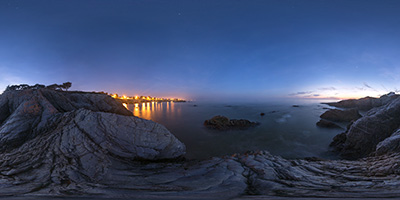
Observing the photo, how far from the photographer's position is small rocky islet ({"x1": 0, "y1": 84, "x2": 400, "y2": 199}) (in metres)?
4.68

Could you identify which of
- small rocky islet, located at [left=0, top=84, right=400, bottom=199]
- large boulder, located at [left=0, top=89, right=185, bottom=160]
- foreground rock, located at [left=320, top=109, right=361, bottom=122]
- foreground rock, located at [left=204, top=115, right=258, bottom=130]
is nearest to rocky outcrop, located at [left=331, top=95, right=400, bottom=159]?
small rocky islet, located at [left=0, top=84, right=400, bottom=199]

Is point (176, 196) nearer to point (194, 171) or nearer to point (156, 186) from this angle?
point (156, 186)

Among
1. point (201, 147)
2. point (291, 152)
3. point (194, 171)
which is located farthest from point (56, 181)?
point (291, 152)

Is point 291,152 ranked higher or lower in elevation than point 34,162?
lower

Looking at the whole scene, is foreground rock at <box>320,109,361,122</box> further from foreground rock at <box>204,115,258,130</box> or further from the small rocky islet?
the small rocky islet

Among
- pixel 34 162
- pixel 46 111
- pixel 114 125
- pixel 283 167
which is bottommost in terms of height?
pixel 283 167

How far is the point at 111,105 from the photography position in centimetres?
1800

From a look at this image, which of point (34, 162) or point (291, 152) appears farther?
point (291, 152)

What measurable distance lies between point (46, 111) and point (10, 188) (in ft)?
24.1

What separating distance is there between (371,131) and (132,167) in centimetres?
2071

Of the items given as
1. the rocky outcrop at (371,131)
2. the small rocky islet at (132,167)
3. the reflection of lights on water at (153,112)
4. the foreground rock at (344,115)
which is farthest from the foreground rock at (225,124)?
the foreground rock at (344,115)

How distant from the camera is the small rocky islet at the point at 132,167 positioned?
4.68 meters

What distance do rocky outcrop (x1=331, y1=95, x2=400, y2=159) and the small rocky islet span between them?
3.8 inches

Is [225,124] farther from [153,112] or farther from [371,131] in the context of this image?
[153,112]
